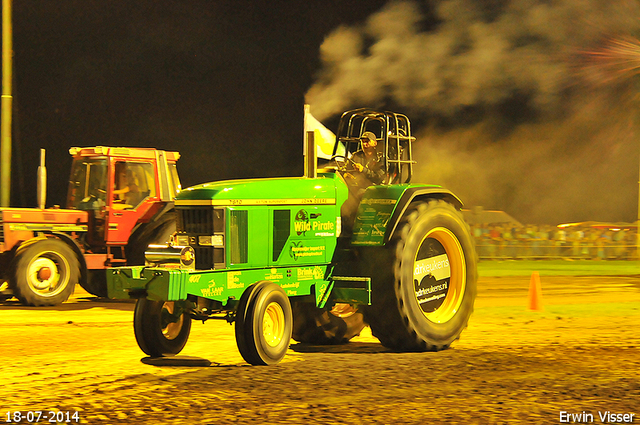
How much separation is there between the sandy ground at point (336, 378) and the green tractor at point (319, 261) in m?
0.34

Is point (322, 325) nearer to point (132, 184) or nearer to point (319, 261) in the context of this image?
point (319, 261)

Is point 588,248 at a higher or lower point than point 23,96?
lower

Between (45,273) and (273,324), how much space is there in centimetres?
677

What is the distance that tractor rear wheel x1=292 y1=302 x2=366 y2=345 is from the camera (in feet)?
30.1

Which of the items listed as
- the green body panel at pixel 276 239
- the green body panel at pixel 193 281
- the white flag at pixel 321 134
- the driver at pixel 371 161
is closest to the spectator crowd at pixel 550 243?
the white flag at pixel 321 134

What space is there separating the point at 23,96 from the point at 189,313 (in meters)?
21.4

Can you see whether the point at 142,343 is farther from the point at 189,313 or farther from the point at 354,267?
the point at 354,267

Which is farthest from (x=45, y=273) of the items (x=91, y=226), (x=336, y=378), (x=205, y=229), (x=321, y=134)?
(x=336, y=378)

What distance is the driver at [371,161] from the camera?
9344mm

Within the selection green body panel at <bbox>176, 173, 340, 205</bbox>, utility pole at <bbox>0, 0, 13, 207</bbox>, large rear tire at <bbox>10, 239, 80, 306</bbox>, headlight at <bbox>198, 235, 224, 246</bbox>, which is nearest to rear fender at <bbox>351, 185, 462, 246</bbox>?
green body panel at <bbox>176, 173, 340, 205</bbox>

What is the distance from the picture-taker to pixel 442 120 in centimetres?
3369

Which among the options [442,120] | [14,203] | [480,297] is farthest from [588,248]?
→ [14,203]

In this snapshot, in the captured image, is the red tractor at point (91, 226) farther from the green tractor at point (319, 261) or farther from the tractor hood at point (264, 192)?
the tractor hood at point (264, 192)

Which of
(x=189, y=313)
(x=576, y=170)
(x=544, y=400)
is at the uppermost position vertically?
(x=576, y=170)
